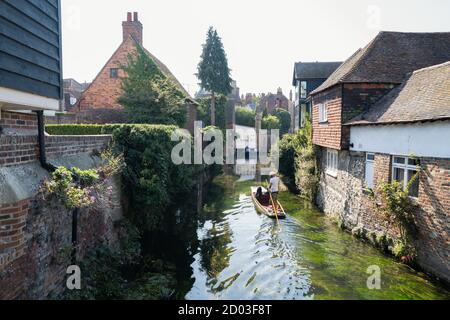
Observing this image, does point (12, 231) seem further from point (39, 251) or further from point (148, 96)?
point (148, 96)

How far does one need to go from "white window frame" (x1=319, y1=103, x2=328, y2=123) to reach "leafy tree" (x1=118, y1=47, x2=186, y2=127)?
9844 mm

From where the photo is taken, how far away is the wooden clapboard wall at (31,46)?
4.64m

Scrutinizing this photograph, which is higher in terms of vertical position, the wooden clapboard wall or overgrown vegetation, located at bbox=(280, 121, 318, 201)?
the wooden clapboard wall

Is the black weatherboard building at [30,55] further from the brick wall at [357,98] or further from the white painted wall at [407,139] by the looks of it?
the brick wall at [357,98]

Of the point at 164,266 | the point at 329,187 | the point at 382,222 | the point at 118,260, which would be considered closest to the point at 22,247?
the point at 118,260

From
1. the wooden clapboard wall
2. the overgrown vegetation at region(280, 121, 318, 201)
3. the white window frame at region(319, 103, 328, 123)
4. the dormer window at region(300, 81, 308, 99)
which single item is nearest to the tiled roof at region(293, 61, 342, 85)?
the dormer window at region(300, 81, 308, 99)

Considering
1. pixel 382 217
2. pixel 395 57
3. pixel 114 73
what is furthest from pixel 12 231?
pixel 114 73

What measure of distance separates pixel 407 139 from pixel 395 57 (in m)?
7.42

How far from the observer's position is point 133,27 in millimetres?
27375

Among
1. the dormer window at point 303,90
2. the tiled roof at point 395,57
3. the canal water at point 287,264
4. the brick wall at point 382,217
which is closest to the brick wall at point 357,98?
the tiled roof at point 395,57

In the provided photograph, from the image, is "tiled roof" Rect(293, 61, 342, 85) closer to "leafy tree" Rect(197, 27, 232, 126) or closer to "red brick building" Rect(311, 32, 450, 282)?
"leafy tree" Rect(197, 27, 232, 126)

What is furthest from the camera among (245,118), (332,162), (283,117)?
(283,117)

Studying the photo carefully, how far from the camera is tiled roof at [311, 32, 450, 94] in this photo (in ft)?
47.0
